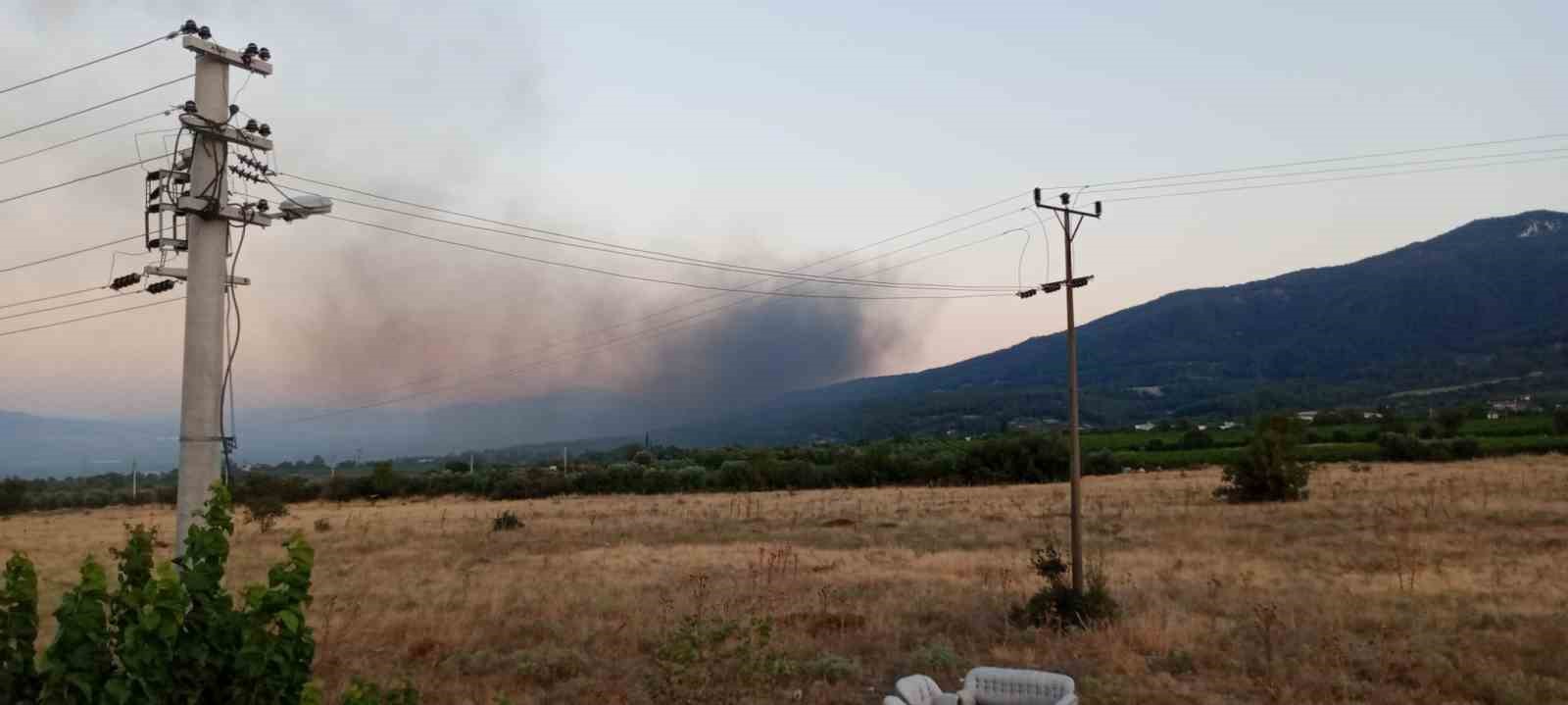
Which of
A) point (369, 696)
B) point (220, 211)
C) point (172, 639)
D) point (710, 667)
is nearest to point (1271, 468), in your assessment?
point (710, 667)

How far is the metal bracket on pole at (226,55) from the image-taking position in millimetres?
12125

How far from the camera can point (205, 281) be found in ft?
38.3

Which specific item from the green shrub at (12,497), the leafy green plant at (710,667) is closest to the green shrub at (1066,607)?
the leafy green plant at (710,667)

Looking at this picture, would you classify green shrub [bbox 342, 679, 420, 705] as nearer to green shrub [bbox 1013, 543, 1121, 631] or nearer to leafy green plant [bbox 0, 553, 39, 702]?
leafy green plant [bbox 0, 553, 39, 702]

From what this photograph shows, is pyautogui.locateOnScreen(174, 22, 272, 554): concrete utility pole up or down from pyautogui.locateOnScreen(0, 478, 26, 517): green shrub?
up

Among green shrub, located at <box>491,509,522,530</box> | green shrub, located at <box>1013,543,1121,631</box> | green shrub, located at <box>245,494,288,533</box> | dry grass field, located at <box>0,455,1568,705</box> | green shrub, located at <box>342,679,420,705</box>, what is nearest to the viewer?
green shrub, located at <box>342,679,420,705</box>

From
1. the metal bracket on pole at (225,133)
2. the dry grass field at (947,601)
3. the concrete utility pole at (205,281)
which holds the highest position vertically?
the metal bracket on pole at (225,133)

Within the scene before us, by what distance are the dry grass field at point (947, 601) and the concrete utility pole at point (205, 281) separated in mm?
3303

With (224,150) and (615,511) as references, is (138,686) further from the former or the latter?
(615,511)

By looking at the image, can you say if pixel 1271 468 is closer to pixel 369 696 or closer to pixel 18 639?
pixel 369 696

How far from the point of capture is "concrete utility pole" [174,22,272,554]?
1162 centimetres

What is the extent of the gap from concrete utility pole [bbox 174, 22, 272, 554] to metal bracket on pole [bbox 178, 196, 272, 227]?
0.04ft

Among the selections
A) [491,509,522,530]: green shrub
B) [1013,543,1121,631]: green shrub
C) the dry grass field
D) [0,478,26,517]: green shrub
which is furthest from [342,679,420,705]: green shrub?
[0,478,26,517]: green shrub

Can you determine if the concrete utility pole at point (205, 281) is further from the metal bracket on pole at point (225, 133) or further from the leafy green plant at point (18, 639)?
the leafy green plant at point (18, 639)
